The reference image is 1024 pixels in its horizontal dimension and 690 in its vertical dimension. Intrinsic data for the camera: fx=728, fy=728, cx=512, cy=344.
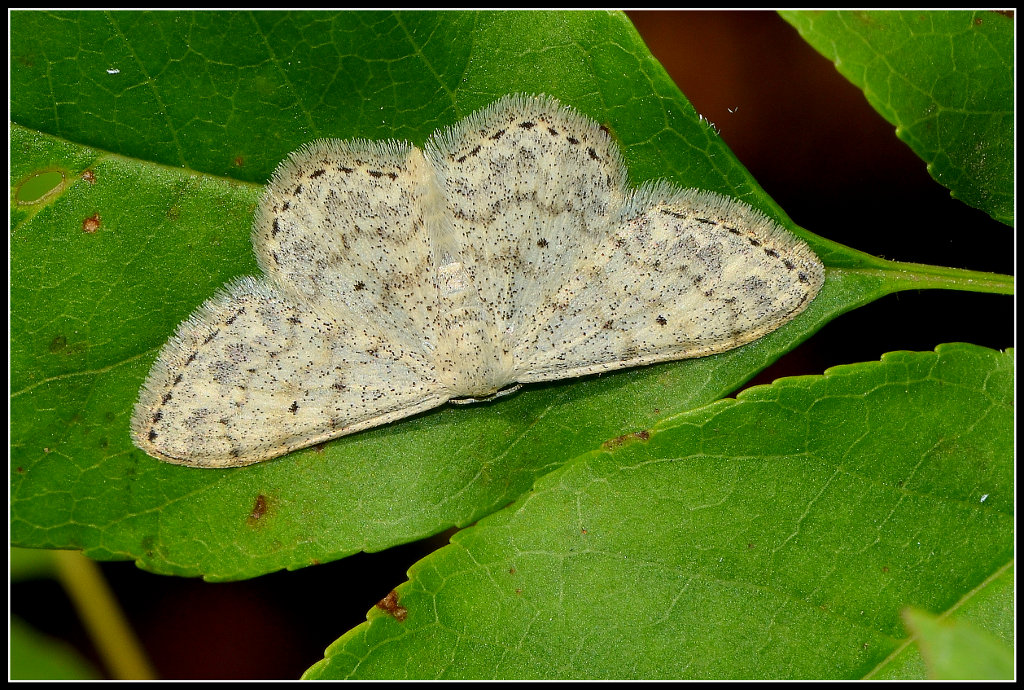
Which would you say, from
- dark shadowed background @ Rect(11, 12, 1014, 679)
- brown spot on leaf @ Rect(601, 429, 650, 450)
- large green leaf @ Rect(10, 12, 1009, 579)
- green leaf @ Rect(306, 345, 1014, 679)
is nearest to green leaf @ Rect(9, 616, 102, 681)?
dark shadowed background @ Rect(11, 12, 1014, 679)

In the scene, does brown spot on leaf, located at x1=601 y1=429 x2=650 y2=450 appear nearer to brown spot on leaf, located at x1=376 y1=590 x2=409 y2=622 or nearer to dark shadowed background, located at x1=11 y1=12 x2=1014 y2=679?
brown spot on leaf, located at x1=376 y1=590 x2=409 y2=622

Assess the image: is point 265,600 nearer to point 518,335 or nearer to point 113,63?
point 518,335

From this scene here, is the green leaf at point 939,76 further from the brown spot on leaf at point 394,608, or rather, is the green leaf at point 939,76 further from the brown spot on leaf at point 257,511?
the brown spot on leaf at point 257,511

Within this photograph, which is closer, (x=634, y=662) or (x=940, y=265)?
(x=634, y=662)

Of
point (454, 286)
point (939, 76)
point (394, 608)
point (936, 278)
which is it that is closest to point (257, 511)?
point (394, 608)

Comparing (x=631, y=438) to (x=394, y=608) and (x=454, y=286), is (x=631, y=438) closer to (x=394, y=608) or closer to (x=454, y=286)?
(x=454, y=286)

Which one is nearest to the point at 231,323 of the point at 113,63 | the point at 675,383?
the point at 113,63
